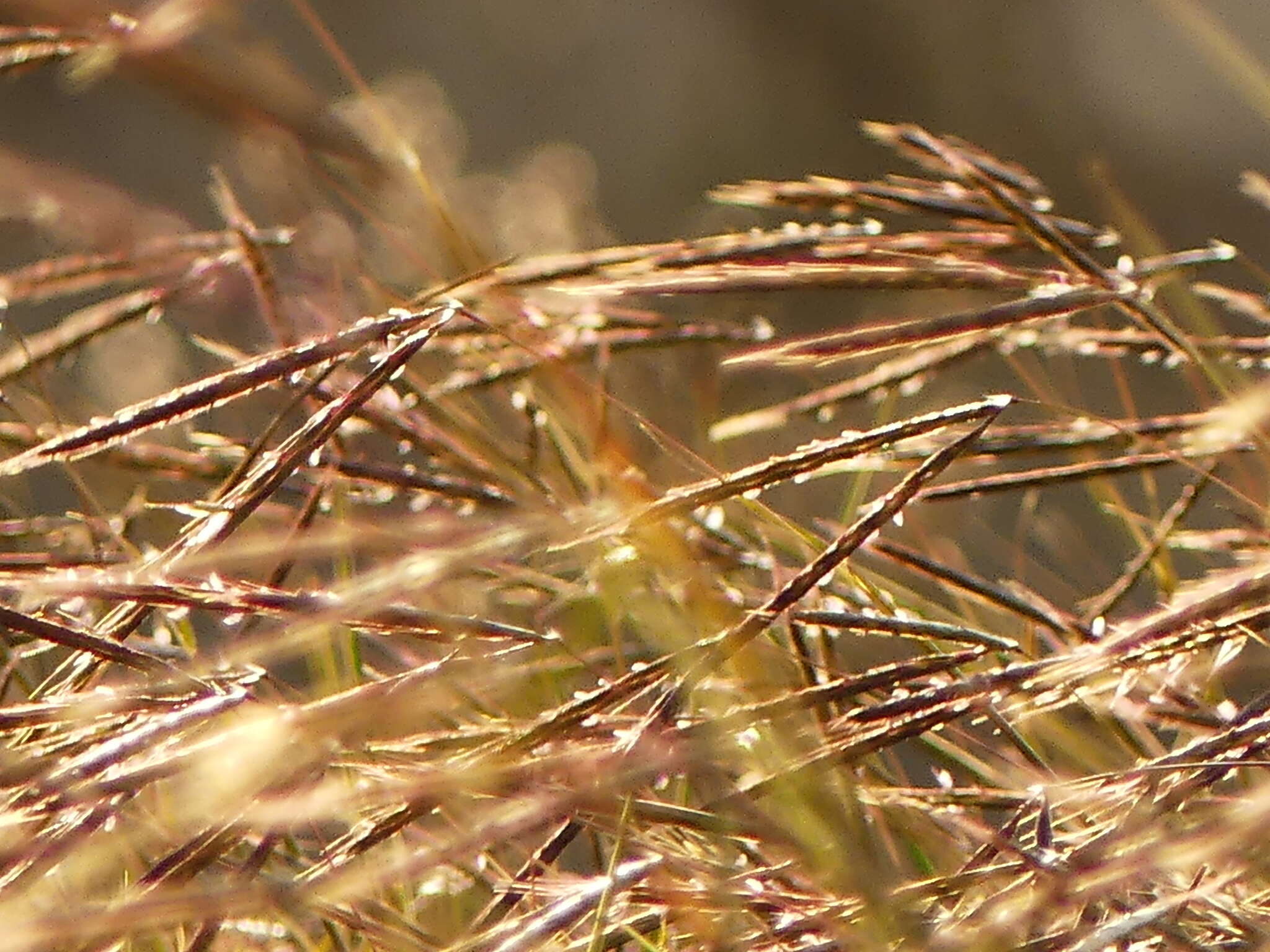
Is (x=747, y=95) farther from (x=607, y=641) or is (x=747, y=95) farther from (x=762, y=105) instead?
(x=607, y=641)

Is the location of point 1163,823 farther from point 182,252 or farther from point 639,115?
point 639,115

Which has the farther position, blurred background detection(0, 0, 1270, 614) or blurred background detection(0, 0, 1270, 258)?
blurred background detection(0, 0, 1270, 258)

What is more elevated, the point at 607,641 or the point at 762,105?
the point at 762,105

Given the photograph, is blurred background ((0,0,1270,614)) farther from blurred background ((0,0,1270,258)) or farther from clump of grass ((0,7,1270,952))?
clump of grass ((0,7,1270,952))

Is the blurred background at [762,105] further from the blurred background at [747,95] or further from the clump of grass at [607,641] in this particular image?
the clump of grass at [607,641]

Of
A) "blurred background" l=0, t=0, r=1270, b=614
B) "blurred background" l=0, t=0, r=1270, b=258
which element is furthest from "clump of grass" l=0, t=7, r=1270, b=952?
"blurred background" l=0, t=0, r=1270, b=258

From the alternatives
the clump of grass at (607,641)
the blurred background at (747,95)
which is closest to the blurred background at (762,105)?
the blurred background at (747,95)

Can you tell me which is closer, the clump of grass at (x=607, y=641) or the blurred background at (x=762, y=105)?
the clump of grass at (x=607, y=641)

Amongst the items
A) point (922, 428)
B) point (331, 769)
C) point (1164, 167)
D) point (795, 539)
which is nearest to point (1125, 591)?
point (795, 539)

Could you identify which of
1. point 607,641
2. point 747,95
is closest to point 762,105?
point 747,95
